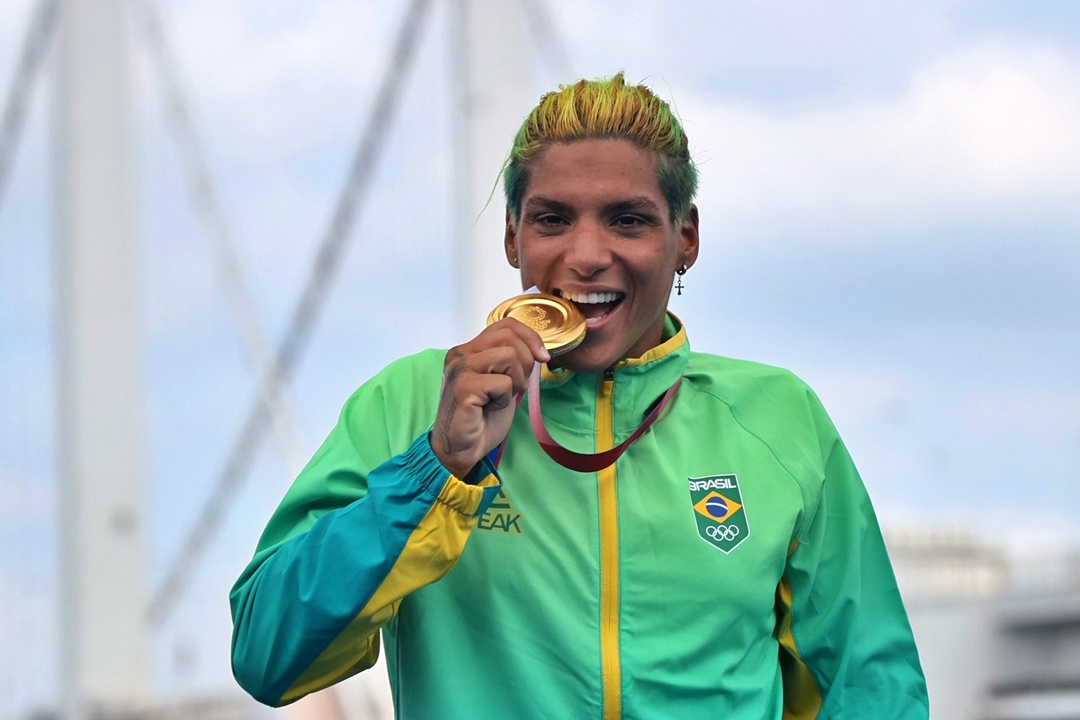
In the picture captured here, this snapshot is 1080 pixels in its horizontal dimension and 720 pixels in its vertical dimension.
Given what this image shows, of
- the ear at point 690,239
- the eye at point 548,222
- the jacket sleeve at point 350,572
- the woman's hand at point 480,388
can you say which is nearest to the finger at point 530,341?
the woman's hand at point 480,388

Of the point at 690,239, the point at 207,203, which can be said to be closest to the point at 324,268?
the point at 207,203

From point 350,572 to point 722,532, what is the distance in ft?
1.31

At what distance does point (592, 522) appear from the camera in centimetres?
158

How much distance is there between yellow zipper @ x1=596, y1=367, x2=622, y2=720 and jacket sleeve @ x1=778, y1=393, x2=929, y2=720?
22 centimetres

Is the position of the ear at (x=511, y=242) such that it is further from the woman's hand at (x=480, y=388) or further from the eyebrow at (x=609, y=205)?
the woman's hand at (x=480, y=388)

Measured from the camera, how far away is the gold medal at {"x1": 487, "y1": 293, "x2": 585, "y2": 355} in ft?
4.98

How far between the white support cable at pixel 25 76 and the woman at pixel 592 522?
12.7 meters

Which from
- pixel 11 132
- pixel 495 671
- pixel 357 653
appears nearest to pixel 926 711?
pixel 495 671

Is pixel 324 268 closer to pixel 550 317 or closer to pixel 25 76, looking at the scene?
pixel 25 76

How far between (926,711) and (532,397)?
542mm

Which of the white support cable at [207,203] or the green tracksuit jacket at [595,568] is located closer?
the green tracksuit jacket at [595,568]

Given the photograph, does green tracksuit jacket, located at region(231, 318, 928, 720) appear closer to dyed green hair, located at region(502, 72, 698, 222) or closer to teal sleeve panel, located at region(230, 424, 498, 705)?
teal sleeve panel, located at region(230, 424, 498, 705)

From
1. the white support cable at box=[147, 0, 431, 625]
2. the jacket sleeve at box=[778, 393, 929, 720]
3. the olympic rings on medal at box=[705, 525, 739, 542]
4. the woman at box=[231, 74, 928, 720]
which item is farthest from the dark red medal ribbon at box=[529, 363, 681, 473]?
the white support cable at box=[147, 0, 431, 625]

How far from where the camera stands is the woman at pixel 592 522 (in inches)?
56.2
